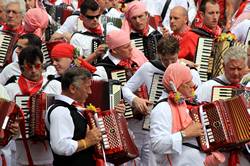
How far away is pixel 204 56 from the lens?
40.8 feet

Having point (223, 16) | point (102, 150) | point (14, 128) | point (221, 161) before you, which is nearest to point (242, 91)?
point (221, 161)

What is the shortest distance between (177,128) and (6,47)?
363 cm

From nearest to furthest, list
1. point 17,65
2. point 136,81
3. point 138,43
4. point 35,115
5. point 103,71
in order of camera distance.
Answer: point 35,115, point 136,81, point 17,65, point 103,71, point 138,43

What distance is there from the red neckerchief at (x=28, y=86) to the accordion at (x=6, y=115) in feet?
3.06

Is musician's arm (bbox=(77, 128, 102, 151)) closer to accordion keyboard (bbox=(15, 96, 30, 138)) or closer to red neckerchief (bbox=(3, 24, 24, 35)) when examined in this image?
accordion keyboard (bbox=(15, 96, 30, 138))

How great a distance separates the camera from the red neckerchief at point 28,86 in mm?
10859

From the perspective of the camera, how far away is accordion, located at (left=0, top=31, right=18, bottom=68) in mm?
12750

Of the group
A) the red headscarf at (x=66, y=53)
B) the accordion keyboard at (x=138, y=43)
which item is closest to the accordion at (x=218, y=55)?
the accordion keyboard at (x=138, y=43)

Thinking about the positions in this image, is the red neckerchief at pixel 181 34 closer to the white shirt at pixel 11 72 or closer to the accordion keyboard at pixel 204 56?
the accordion keyboard at pixel 204 56

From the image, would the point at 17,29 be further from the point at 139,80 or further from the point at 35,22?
the point at 139,80

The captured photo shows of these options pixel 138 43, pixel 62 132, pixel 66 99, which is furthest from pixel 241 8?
pixel 62 132

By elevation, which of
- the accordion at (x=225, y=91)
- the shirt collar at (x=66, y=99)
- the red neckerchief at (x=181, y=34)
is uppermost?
the shirt collar at (x=66, y=99)

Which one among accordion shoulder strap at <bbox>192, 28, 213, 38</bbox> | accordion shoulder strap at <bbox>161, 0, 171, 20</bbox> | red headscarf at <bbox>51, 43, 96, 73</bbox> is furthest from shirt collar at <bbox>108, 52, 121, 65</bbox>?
accordion shoulder strap at <bbox>161, 0, 171, 20</bbox>

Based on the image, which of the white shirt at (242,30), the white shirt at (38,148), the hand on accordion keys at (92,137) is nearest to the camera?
the hand on accordion keys at (92,137)
